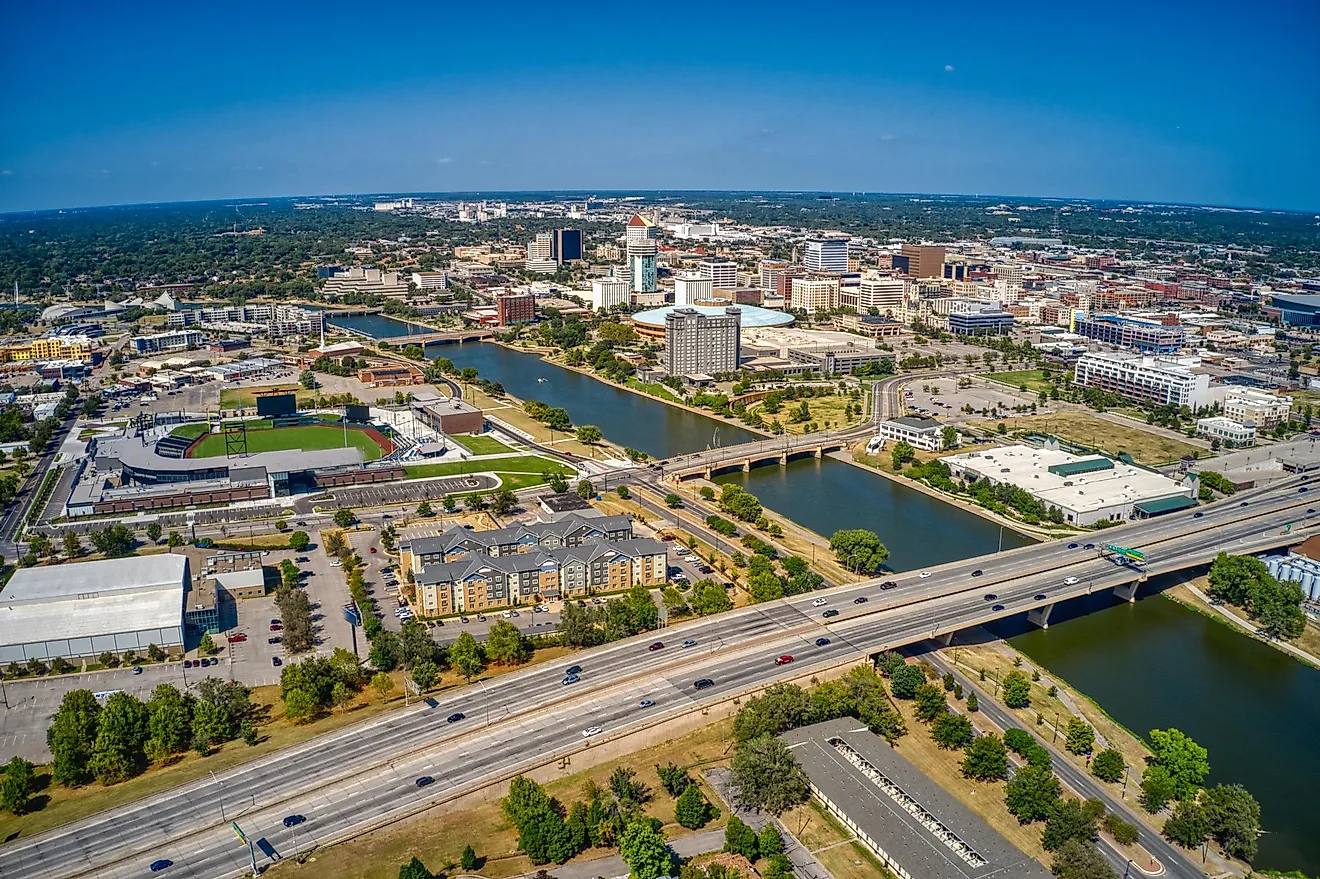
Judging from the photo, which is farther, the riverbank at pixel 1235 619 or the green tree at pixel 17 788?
the riverbank at pixel 1235 619

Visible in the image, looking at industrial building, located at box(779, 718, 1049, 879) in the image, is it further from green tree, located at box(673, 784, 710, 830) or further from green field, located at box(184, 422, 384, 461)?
green field, located at box(184, 422, 384, 461)

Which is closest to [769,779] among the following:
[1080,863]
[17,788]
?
[1080,863]

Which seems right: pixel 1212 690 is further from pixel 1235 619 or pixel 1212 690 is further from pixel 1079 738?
pixel 1079 738

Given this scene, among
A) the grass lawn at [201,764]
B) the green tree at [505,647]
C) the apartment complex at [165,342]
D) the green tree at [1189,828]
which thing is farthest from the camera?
the apartment complex at [165,342]

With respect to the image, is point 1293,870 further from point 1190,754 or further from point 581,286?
point 581,286

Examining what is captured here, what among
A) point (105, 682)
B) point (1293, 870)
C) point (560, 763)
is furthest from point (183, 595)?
point (1293, 870)

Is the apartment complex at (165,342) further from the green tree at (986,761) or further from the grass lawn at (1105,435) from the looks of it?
the green tree at (986,761)

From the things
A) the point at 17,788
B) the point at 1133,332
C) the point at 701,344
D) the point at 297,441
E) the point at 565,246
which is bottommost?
the point at 17,788

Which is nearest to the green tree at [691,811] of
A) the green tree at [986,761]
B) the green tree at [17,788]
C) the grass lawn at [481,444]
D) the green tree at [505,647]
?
the green tree at [986,761]
